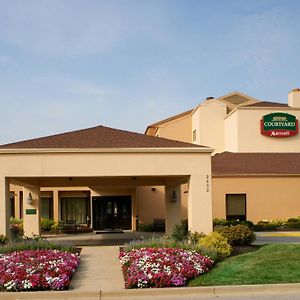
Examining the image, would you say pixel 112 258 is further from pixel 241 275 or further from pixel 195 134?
pixel 195 134

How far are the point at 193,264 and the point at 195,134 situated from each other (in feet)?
130

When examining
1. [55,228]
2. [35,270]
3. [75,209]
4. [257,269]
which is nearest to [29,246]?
[35,270]

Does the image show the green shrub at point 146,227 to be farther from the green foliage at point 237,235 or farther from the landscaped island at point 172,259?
the landscaped island at point 172,259

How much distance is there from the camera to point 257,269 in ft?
49.6

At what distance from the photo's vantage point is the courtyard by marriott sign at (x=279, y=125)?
1925 inches

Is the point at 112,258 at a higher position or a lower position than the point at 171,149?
lower

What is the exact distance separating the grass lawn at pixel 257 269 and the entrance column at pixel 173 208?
887 cm

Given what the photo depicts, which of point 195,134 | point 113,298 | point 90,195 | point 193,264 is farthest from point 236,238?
point 195,134

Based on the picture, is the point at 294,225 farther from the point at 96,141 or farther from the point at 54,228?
the point at 96,141

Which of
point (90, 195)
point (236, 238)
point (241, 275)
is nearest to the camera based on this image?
point (241, 275)

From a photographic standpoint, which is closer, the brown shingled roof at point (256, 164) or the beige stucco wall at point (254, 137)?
the brown shingled roof at point (256, 164)

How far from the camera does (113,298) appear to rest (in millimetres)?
13312

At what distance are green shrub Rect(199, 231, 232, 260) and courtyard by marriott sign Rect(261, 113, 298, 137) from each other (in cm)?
3166

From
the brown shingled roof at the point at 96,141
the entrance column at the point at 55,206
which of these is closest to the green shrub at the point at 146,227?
the entrance column at the point at 55,206
